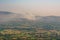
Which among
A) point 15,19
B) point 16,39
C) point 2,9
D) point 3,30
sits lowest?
point 16,39

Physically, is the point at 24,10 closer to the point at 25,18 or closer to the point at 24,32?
the point at 25,18

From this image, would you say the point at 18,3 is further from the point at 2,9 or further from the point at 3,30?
the point at 3,30

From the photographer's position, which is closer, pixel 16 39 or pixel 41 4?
pixel 16 39

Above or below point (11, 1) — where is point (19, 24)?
below

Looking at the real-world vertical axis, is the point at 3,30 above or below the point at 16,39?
above

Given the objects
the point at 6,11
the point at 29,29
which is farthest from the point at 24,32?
the point at 6,11

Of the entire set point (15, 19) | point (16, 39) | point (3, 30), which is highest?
point (15, 19)

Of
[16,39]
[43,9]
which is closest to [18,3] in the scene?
[43,9]
